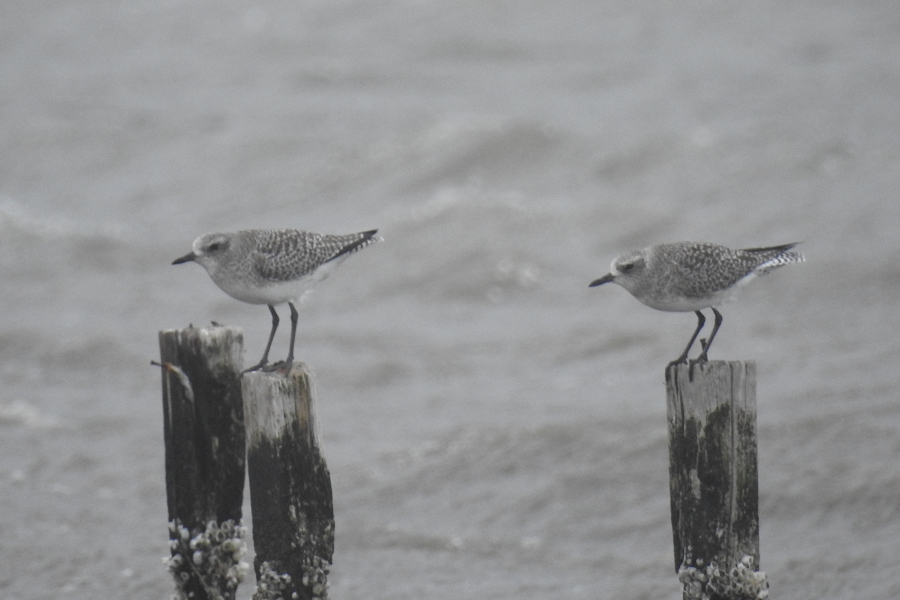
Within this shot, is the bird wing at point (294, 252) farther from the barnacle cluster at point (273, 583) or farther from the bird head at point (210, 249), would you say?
the barnacle cluster at point (273, 583)

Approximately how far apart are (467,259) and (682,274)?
32.8ft

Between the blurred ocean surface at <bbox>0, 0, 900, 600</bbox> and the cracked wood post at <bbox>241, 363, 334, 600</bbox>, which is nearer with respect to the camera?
the cracked wood post at <bbox>241, 363, 334, 600</bbox>

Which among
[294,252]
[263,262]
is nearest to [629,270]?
[294,252]

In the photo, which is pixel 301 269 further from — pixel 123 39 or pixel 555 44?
pixel 123 39

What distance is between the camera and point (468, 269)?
16844 mm

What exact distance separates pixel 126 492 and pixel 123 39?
1839 cm

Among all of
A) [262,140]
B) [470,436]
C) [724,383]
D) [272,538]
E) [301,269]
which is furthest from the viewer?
A: [262,140]

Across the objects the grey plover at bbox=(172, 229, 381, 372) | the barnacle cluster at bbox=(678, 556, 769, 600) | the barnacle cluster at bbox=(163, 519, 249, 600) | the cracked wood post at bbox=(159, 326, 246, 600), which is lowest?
the barnacle cluster at bbox=(678, 556, 769, 600)

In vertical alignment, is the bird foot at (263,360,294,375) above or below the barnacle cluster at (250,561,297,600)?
above

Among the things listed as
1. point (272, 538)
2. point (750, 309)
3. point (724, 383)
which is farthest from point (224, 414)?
point (750, 309)

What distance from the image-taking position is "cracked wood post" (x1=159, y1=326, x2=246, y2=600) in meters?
6.29

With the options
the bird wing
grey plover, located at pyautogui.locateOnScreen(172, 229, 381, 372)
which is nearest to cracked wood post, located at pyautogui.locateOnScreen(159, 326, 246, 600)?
grey plover, located at pyautogui.locateOnScreen(172, 229, 381, 372)

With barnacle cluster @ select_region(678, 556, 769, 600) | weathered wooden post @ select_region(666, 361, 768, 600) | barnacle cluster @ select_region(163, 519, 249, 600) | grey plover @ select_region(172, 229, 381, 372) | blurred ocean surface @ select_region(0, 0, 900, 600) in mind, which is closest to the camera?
weathered wooden post @ select_region(666, 361, 768, 600)

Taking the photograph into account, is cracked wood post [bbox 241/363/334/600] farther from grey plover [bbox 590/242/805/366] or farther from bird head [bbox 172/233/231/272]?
grey plover [bbox 590/242/805/366]
